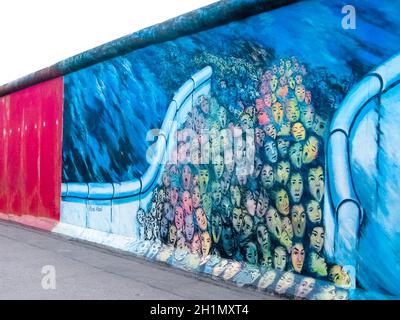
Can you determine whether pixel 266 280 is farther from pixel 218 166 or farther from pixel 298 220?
pixel 218 166

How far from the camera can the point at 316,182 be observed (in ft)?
16.5

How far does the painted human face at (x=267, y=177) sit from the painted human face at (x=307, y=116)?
2.29ft

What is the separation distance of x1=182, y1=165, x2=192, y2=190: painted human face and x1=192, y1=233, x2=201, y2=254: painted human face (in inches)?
27.0

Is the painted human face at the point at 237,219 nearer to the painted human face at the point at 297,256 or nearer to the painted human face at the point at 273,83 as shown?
the painted human face at the point at 297,256

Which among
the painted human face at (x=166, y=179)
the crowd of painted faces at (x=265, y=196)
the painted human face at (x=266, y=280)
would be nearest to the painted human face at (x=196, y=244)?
the crowd of painted faces at (x=265, y=196)

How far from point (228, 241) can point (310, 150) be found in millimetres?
1707

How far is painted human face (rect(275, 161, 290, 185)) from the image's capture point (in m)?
5.33

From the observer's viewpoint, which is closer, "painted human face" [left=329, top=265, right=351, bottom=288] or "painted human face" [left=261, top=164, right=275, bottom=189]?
"painted human face" [left=329, top=265, right=351, bottom=288]

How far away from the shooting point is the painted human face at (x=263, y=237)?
5570 millimetres

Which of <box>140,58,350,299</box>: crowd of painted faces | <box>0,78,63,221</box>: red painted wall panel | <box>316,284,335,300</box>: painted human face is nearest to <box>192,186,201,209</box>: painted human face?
<box>140,58,350,299</box>: crowd of painted faces

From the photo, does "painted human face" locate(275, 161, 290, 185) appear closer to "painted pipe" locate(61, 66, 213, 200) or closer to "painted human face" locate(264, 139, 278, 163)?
"painted human face" locate(264, 139, 278, 163)

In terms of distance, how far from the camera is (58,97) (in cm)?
1058

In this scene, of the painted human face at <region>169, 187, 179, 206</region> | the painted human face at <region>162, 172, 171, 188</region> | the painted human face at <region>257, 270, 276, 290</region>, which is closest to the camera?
the painted human face at <region>257, 270, 276, 290</region>

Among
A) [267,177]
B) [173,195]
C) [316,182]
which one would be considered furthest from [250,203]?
[173,195]
